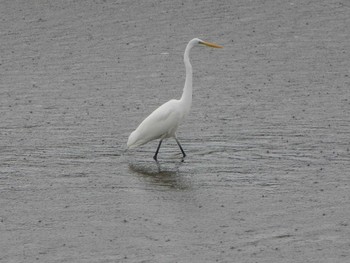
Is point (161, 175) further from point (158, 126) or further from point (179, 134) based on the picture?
point (179, 134)

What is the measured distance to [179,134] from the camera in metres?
15.3

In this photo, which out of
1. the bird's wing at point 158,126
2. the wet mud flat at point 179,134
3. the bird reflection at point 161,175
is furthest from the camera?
the bird's wing at point 158,126

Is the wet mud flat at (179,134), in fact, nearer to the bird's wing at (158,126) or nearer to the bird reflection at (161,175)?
the bird reflection at (161,175)

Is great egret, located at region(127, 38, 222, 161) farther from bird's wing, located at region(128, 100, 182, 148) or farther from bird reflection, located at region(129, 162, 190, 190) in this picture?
bird reflection, located at region(129, 162, 190, 190)

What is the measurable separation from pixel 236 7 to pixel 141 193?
45.4 ft

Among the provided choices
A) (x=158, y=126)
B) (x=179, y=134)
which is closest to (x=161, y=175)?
(x=158, y=126)

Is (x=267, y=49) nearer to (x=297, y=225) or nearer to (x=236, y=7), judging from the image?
(x=236, y=7)

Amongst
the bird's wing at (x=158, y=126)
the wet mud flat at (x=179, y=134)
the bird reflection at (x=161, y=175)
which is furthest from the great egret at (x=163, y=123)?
the bird reflection at (x=161, y=175)

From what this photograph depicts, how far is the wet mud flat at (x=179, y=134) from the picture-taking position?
34.4 ft

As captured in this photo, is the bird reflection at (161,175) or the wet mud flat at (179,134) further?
the bird reflection at (161,175)

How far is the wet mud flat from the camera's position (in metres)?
10.5

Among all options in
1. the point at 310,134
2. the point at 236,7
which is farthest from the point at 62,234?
the point at 236,7

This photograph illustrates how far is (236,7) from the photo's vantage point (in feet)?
82.9

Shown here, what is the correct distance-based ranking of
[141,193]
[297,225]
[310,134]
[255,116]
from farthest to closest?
[255,116] < [310,134] < [141,193] < [297,225]
